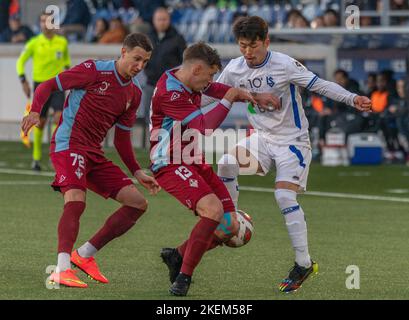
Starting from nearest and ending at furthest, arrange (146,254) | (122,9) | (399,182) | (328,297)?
(328,297) < (146,254) < (399,182) < (122,9)

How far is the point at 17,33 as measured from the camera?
95.7 feet

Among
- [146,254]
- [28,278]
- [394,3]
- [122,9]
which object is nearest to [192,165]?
[28,278]

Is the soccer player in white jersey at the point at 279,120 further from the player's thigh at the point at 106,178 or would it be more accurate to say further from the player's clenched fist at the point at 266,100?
the player's thigh at the point at 106,178

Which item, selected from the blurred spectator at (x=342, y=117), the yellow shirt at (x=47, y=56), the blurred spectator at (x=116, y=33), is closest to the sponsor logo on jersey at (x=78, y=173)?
the yellow shirt at (x=47, y=56)

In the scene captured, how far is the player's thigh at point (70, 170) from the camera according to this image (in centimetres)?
993

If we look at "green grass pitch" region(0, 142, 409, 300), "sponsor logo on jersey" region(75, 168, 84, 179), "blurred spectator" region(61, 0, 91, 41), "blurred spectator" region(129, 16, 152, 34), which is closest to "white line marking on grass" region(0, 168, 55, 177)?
"green grass pitch" region(0, 142, 409, 300)

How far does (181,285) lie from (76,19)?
67.8ft

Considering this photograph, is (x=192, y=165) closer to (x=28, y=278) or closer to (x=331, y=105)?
(x=28, y=278)

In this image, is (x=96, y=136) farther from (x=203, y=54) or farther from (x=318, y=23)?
(x=318, y=23)

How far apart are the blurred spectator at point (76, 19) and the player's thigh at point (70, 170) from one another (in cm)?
1933

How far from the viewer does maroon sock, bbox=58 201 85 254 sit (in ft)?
31.9

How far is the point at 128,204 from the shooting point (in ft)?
33.4

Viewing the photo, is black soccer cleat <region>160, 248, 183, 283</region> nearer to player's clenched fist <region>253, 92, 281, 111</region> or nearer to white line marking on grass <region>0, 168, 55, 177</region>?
player's clenched fist <region>253, 92, 281, 111</region>
